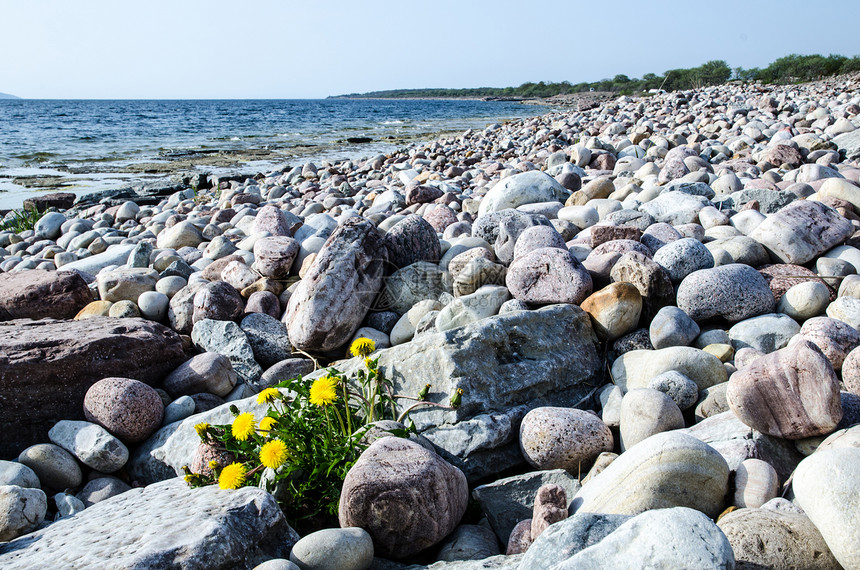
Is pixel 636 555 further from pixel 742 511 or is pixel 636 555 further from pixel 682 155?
pixel 682 155

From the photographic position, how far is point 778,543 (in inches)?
56.5

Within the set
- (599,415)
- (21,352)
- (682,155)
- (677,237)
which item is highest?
(682,155)

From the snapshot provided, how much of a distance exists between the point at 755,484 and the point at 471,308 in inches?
68.6

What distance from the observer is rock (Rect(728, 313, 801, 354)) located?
9.37ft

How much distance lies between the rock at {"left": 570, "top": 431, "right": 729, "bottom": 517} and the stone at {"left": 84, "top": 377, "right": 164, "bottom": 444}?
225 centimetres

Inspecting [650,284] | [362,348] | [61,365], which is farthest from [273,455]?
[650,284]

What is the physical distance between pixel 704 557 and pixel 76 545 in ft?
5.78

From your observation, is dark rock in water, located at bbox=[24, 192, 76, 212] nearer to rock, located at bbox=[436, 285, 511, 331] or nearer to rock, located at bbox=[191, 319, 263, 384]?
rock, located at bbox=[191, 319, 263, 384]

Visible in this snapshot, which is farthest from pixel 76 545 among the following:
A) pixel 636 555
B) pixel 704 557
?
pixel 704 557

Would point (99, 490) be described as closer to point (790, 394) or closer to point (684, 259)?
point (790, 394)

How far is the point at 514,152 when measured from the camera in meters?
12.4

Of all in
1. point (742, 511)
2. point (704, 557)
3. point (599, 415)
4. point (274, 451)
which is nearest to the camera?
point (704, 557)

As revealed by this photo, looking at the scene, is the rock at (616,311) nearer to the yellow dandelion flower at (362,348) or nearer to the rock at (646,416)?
the rock at (646,416)

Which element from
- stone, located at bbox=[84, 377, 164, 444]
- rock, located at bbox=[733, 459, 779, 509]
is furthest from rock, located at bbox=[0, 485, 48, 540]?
rock, located at bbox=[733, 459, 779, 509]
